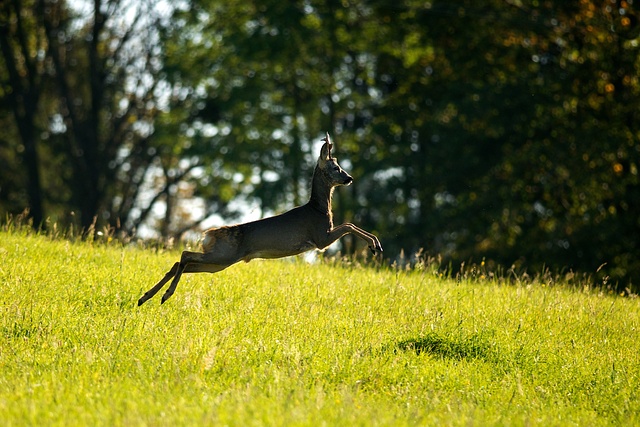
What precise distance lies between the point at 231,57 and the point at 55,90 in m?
8.15

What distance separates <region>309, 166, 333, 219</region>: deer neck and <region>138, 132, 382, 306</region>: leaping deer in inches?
1.6

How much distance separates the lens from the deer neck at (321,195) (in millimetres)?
10180

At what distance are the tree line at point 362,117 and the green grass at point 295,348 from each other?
11658 mm

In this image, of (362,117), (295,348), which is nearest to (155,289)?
(295,348)

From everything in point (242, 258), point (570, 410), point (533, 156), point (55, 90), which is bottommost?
point (570, 410)

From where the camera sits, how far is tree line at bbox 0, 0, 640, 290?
77.7 feet

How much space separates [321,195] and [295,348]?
2.23m

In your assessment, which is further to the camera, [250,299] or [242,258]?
[250,299]

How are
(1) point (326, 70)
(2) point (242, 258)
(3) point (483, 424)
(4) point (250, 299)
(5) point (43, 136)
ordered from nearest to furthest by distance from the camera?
(3) point (483, 424) → (2) point (242, 258) → (4) point (250, 299) → (1) point (326, 70) → (5) point (43, 136)

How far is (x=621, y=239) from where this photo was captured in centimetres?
2264

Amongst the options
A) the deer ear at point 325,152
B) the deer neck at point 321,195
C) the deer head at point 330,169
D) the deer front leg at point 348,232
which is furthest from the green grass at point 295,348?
the deer ear at point 325,152

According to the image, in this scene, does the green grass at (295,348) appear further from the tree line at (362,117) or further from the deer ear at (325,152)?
the tree line at (362,117)

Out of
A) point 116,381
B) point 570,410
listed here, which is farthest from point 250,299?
point 570,410

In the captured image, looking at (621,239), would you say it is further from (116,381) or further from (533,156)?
(116,381)
